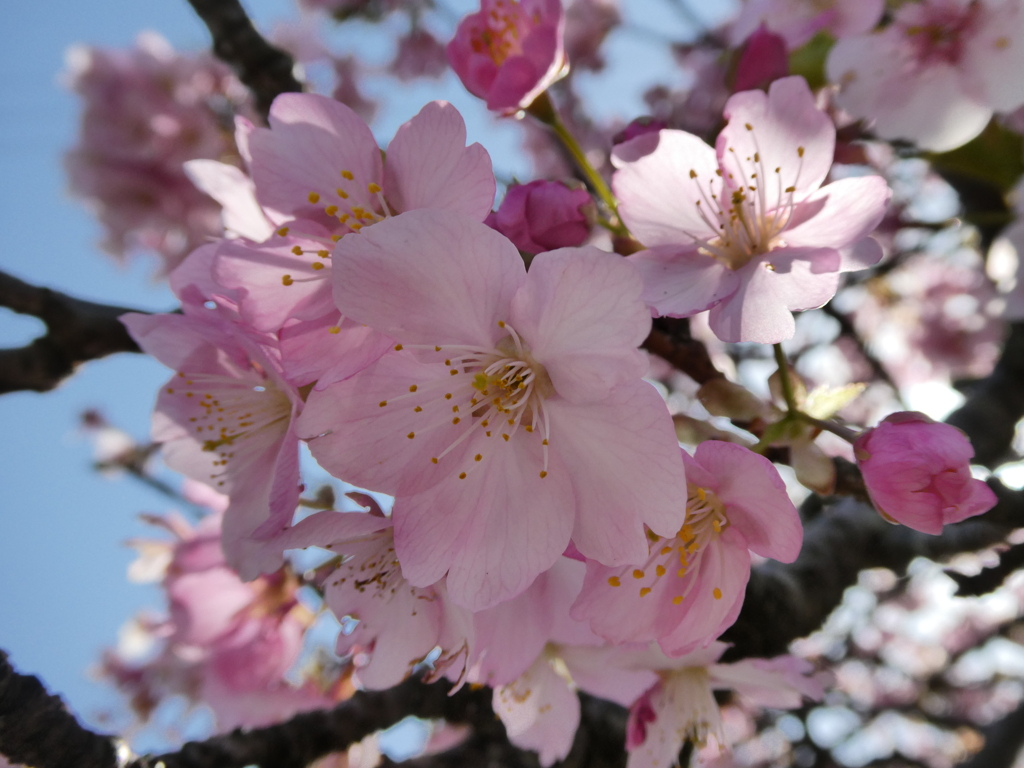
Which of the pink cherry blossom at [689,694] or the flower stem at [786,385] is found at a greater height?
the flower stem at [786,385]

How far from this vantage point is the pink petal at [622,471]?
714 mm

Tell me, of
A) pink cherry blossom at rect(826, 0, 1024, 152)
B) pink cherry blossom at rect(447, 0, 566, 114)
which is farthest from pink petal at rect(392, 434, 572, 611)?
pink cherry blossom at rect(826, 0, 1024, 152)

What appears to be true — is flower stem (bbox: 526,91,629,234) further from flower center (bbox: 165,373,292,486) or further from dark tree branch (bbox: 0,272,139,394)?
dark tree branch (bbox: 0,272,139,394)

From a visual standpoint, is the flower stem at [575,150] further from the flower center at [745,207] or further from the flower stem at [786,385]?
the flower stem at [786,385]

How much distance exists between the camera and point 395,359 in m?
0.81

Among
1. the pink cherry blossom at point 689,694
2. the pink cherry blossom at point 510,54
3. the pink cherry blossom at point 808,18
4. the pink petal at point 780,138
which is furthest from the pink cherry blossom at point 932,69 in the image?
the pink cherry blossom at point 689,694

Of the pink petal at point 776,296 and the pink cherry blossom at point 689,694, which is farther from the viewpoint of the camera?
the pink cherry blossom at point 689,694

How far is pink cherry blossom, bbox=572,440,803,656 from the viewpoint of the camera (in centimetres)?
77

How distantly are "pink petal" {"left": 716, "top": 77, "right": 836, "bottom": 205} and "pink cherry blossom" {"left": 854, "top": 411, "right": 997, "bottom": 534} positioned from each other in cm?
38

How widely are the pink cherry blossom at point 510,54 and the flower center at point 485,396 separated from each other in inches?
15.8

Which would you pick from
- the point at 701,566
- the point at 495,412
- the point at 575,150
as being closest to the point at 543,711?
the point at 701,566

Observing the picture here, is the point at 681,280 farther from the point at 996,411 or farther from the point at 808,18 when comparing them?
the point at 996,411

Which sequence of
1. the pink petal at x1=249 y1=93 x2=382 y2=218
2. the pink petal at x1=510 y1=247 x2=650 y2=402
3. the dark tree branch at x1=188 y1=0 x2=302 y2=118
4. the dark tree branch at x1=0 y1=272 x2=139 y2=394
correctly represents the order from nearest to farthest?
Answer: the pink petal at x1=510 y1=247 x2=650 y2=402, the pink petal at x1=249 y1=93 x2=382 y2=218, the dark tree branch at x1=0 y1=272 x2=139 y2=394, the dark tree branch at x1=188 y1=0 x2=302 y2=118

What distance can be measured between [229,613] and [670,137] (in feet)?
4.60
